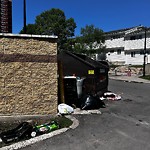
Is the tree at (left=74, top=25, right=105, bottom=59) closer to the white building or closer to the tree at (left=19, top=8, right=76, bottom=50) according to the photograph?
the white building

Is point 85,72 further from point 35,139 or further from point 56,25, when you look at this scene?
point 56,25

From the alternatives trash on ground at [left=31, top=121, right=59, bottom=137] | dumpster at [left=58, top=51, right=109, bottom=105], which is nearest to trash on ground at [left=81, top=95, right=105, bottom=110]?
dumpster at [left=58, top=51, right=109, bottom=105]

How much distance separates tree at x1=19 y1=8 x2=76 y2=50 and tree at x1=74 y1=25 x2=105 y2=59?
615 cm

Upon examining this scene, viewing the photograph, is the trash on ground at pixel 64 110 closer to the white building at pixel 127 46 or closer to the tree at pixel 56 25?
the white building at pixel 127 46

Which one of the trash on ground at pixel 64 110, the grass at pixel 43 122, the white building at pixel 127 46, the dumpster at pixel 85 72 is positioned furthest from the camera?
the white building at pixel 127 46

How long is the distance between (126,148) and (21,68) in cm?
377

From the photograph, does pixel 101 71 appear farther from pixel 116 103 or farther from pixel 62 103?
pixel 62 103

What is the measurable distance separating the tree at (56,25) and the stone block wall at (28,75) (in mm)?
42275

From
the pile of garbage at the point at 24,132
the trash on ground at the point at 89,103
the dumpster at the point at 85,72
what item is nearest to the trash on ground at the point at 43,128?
the pile of garbage at the point at 24,132

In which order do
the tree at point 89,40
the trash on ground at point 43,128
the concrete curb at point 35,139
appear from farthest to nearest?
the tree at point 89,40, the trash on ground at point 43,128, the concrete curb at point 35,139

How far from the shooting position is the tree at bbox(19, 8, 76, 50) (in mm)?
50500

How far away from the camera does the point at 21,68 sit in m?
7.23

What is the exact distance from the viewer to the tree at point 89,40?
43.6 meters

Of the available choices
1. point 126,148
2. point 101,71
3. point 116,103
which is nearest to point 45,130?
point 126,148
